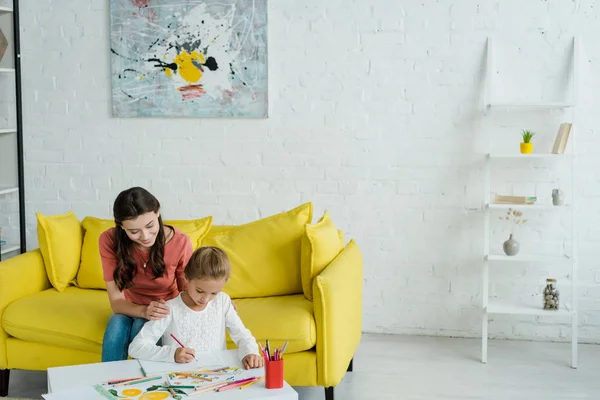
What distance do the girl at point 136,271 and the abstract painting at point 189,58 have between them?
149 cm

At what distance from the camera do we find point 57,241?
12.5 feet

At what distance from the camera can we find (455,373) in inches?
153

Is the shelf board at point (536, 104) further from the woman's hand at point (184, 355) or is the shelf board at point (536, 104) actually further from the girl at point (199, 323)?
the woman's hand at point (184, 355)

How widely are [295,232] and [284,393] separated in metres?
1.46

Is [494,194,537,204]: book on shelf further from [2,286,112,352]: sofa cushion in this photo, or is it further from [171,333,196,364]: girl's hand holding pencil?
[171,333,196,364]: girl's hand holding pencil

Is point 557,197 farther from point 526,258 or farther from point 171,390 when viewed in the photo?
point 171,390

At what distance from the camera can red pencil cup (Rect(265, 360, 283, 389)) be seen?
2355mm

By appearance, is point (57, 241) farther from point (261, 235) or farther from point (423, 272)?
point (423, 272)

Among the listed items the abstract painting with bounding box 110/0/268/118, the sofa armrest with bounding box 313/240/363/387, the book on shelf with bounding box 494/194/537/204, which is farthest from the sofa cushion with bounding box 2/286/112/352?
the book on shelf with bounding box 494/194/537/204

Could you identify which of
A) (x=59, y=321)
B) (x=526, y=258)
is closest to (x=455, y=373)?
(x=526, y=258)

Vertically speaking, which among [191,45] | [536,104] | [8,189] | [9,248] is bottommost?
[9,248]

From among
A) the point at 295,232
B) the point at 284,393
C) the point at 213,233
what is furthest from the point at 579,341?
the point at 284,393

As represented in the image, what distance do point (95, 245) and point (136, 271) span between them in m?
0.83

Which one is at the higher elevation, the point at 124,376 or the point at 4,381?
the point at 124,376
